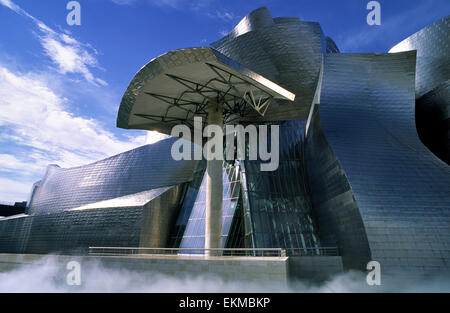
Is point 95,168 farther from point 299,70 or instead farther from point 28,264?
point 299,70

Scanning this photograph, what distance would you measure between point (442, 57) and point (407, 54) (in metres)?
10.3

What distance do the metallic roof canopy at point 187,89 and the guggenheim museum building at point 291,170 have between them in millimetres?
96

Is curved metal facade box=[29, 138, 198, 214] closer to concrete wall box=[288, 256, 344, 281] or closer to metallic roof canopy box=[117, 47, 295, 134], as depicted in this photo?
metallic roof canopy box=[117, 47, 295, 134]

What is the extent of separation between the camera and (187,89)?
1745 centimetres

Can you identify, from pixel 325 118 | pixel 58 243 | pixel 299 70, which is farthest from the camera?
pixel 299 70

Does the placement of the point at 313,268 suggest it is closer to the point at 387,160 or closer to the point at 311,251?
the point at 311,251

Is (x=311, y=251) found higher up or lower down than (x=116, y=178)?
lower down

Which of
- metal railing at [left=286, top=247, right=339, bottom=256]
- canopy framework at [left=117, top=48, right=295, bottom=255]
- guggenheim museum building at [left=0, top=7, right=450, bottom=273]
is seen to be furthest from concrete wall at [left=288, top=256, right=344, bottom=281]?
canopy framework at [left=117, top=48, right=295, bottom=255]

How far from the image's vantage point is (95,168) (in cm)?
2873

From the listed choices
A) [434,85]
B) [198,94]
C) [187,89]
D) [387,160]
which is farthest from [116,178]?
[434,85]

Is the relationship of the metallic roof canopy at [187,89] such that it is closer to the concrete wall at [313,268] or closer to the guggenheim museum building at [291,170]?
the guggenheim museum building at [291,170]

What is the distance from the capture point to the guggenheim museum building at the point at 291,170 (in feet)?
46.8

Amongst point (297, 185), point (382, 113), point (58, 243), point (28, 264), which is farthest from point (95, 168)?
point (382, 113)

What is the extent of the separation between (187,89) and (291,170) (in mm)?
10729
